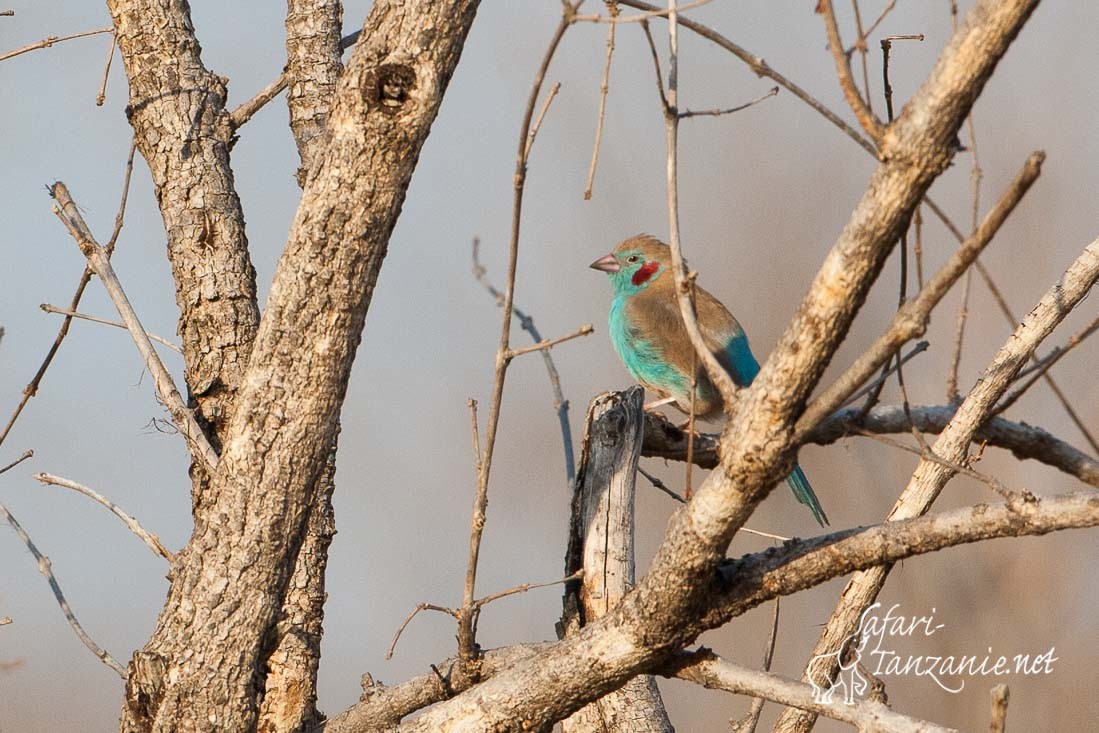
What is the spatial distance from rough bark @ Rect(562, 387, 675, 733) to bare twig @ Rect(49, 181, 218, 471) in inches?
37.5

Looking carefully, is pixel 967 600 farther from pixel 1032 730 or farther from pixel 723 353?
pixel 723 353

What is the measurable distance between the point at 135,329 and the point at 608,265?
3427 mm

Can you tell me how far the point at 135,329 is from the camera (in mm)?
2676

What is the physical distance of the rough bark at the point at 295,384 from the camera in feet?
7.32

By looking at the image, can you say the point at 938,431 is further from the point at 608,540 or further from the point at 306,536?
the point at 306,536

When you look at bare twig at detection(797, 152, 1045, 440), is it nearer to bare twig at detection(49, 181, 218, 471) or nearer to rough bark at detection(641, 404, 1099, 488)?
rough bark at detection(641, 404, 1099, 488)

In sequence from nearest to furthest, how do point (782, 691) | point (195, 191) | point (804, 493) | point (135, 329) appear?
point (782, 691) < point (135, 329) < point (195, 191) < point (804, 493)

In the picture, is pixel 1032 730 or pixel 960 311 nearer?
pixel 960 311

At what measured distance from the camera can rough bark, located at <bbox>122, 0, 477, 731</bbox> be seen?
223 cm

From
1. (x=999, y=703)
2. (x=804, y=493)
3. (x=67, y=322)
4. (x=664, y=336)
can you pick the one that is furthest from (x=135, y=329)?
(x=804, y=493)

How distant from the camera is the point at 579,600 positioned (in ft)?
9.53

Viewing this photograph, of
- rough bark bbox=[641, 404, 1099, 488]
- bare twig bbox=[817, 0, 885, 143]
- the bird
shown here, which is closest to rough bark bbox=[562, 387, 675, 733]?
→ rough bark bbox=[641, 404, 1099, 488]

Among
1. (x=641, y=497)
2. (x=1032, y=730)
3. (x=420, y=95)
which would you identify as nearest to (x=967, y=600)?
(x=1032, y=730)

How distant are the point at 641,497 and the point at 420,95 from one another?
186 inches
